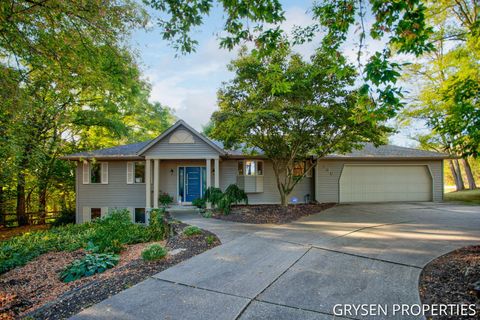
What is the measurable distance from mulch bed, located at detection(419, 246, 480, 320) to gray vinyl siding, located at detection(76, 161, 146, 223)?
39.2 feet

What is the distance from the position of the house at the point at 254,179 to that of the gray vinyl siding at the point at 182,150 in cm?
165

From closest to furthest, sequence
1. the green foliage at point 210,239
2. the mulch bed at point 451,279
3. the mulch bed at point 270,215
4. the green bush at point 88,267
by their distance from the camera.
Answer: the mulch bed at point 451,279
the green bush at point 88,267
the green foliage at point 210,239
the mulch bed at point 270,215

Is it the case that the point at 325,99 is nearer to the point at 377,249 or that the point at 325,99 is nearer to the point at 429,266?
the point at 377,249

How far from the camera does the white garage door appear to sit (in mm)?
13633

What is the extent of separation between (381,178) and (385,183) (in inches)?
13.8

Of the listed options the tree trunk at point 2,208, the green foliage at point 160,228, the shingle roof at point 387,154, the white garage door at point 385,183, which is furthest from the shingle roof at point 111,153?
the white garage door at point 385,183

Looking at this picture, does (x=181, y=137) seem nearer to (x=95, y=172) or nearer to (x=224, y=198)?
(x=224, y=198)

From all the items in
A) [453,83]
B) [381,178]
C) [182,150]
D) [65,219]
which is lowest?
[65,219]

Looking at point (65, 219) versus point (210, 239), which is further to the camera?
point (65, 219)

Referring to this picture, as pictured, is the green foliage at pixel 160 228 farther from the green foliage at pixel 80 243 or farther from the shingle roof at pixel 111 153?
the shingle roof at pixel 111 153

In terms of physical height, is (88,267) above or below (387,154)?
below

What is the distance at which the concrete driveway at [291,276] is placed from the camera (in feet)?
10.1

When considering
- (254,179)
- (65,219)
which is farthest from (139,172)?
(254,179)

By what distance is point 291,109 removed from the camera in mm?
8508
